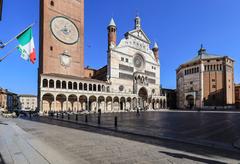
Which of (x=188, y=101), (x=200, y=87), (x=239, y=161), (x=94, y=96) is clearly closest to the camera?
(x=239, y=161)

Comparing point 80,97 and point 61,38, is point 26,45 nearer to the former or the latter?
point 80,97

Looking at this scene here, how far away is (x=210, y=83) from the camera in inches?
2921

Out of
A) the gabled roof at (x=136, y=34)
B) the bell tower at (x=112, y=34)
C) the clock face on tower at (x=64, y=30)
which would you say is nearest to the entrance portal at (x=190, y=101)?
the gabled roof at (x=136, y=34)

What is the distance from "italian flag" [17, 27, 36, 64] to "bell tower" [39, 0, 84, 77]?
3907 centimetres

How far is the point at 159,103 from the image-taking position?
76500 millimetres

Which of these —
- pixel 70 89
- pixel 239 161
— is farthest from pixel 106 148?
pixel 70 89

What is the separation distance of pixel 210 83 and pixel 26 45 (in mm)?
74971

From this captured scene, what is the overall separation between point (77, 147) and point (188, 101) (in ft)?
257

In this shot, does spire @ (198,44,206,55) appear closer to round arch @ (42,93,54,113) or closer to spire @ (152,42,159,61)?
spire @ (152,42,159,61)

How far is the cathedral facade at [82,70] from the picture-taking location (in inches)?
1854

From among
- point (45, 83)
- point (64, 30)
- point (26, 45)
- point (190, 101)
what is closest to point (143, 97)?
point (190, 101)

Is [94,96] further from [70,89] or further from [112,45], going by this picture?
[112,45]

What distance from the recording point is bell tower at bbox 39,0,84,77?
49781 millimetres

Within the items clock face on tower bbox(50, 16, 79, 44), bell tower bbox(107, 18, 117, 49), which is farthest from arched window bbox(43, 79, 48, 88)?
bell tower bbox(107, 18, 117, 49)
